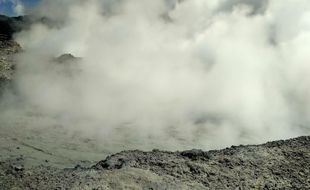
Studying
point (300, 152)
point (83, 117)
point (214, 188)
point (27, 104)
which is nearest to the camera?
point (214, 188)

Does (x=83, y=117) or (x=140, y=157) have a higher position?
(x=83, y=117)

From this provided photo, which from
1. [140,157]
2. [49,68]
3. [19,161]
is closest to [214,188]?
[140,157]

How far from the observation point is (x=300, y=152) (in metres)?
12.5

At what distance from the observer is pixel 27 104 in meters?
22.0

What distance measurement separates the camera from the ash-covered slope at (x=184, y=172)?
10.4 metres

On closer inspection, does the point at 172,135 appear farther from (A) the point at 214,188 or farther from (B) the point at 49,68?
(B) the point at 49,68

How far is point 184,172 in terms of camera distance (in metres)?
11.1

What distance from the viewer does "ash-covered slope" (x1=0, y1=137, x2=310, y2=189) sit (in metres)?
10.4

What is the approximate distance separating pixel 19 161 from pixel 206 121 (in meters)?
9.80

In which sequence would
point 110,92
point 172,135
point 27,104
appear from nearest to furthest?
point 172,135 < point 27,104 < point 110,92

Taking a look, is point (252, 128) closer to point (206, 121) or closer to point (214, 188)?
point (206, 121)

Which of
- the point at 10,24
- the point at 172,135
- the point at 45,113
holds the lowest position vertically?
the point at 172,135

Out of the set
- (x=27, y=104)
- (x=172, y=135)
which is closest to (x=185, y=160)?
(x=172, y=135)

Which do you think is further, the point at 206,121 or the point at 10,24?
the point at 10,24
